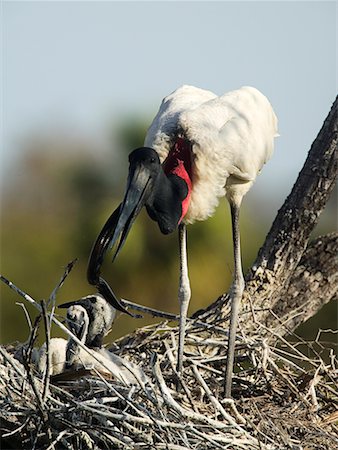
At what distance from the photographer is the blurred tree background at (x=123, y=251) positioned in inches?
502

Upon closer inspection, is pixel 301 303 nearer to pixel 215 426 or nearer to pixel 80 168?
pixel 215 426

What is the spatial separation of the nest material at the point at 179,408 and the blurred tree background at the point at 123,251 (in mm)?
4887

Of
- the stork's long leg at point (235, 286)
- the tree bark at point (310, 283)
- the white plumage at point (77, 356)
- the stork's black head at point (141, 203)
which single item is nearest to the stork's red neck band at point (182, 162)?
the stork's black head at point (141, 203)

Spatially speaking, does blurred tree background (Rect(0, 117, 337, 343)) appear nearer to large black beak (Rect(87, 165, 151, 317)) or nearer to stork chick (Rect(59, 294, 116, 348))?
stork chick (Rect(59, 294, 116, 348))

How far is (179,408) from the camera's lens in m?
4.23

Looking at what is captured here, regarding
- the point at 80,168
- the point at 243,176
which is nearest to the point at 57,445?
the point at 243,176

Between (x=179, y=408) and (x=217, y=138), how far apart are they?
1.64 m

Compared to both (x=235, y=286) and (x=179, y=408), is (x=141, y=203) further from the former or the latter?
(x=235, y=286)

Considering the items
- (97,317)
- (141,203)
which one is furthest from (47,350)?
(97,317)

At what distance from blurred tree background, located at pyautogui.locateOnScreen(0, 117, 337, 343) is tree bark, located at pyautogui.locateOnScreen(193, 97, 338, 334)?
394cm

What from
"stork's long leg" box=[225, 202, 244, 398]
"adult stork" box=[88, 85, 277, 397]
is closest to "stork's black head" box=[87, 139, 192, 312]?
"adult stork" box=[88, 85, 277, 397]

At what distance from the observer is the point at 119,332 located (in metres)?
13.0

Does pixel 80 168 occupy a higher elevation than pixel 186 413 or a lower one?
lower

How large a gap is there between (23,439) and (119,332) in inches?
334
